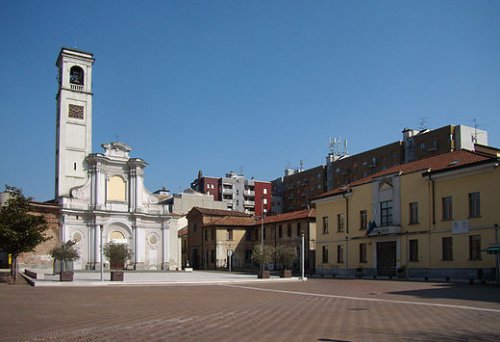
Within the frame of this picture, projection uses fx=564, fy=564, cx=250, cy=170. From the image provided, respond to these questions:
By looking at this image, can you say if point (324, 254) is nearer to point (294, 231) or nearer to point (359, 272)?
point (359, 272)

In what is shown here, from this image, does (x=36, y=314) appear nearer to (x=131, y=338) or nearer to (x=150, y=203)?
(x=131, y=338)

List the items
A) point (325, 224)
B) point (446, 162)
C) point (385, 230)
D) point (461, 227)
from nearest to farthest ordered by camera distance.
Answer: point (461, 227) < point (446, 162) < point (385, 230) < point (325, 224)

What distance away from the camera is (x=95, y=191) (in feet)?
228

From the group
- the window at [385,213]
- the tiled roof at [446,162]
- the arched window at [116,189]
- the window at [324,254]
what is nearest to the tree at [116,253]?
the window at [324,254]

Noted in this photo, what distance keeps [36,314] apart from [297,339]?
29.4ft

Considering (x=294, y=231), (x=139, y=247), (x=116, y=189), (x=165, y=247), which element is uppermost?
(x=116, y=189)

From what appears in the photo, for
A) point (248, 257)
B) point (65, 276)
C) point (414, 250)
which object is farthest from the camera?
point (248, 257)

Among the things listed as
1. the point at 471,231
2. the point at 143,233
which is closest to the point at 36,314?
the point at 471,231

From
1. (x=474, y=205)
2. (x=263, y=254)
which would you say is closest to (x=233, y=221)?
(x=263, y=254)

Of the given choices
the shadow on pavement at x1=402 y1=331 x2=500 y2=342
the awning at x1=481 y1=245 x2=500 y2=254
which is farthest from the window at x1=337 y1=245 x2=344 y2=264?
the shadow on pavement at x1=402 y1=331 x2=500 y2=342

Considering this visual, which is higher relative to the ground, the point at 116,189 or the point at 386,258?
the point at 116,189

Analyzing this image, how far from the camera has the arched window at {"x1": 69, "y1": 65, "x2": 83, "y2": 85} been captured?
73562mm

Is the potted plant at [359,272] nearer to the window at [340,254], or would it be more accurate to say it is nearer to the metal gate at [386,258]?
the metal gate at [386,258]

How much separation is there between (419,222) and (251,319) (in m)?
29.8
